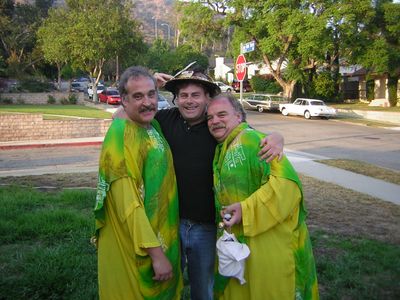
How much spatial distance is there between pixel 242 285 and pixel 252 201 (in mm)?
482

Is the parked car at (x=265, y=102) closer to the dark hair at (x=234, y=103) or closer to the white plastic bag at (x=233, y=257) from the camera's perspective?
the dark hair at (x=234, y=103)

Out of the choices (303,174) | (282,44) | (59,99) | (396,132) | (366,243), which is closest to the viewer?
(366,243)

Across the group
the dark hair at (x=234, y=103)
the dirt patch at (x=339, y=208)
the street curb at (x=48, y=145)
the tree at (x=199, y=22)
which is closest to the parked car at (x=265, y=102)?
the tree at (x=199, y=22)

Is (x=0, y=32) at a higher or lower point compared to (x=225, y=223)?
higher

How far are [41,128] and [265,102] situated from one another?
754 inches

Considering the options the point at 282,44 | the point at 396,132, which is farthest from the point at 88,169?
the point at 282,44

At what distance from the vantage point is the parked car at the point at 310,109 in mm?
26750

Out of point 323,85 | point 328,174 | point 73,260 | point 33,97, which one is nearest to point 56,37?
point 33,97

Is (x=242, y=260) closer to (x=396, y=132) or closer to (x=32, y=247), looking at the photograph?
(x=32, y=247)

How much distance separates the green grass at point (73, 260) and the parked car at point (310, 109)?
73.3ft

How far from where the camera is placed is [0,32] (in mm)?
42219

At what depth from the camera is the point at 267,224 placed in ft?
7.37

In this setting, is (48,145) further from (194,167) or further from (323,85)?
(323,85)

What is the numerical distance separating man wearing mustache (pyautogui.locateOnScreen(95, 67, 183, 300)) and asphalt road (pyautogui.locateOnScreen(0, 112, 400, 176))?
7.88 metres
